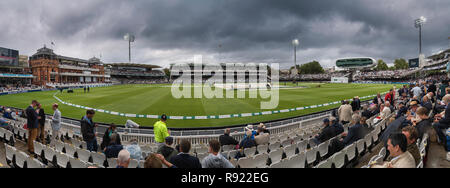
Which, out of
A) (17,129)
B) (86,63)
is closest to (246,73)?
(86,63)

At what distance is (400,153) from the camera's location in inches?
120

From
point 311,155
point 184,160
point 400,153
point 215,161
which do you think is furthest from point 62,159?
point 400,153

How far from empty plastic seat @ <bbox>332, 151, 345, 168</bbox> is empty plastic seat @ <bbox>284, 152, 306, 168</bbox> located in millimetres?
642

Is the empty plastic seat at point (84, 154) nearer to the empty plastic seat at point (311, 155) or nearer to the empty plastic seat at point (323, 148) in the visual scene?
the empty plastic seat at point (311, 155)

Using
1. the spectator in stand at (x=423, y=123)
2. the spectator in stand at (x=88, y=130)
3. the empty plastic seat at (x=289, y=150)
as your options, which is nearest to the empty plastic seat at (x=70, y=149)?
the spectator in stand at (x=88, y=130)

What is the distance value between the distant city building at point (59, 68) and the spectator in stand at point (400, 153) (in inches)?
3732

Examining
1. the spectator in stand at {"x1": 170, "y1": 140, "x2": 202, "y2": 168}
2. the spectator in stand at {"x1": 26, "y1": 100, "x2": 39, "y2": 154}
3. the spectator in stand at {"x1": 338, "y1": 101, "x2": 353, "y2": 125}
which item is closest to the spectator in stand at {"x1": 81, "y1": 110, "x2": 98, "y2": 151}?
the spectator in stand at {"x1": 26, "y1": 100, "x2": 39, "y2": 154}

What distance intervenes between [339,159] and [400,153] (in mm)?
1466

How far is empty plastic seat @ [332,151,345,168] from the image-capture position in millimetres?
4221

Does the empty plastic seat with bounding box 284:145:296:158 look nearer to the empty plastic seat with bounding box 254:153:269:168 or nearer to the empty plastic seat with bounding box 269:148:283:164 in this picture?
the empty plastic seat with bounding box 269:148:283:164

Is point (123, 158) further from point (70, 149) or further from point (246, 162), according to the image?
point (70, 149)
